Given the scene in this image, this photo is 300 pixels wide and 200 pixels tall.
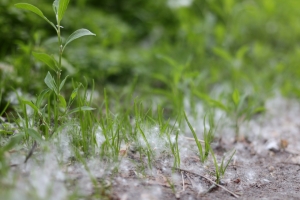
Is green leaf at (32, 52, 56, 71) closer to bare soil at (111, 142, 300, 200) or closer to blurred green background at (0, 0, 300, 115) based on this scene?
blurred green background at (0, 0, 300, 115)

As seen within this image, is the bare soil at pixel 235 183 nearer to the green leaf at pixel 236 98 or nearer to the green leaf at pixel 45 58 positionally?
the green leaf at pixel 236 98

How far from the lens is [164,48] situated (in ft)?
10.9

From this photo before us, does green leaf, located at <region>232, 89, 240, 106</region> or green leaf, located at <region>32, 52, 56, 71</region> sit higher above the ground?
green leaf, located at <region>32, 52, 56, 71</region>

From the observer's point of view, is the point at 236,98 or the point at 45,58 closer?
the point at 45,58

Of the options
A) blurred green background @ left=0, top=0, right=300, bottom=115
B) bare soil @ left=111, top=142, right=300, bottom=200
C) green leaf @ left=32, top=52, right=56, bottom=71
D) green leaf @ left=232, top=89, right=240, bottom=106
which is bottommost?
bare soil @ left=111, top=142, right=300, bottom=200

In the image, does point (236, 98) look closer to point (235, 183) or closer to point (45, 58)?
point (235, 183)

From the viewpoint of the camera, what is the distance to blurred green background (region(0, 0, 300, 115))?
2.68 meters

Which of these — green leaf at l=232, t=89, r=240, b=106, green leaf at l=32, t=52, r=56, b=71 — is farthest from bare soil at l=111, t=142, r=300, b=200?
green leaf at l=32, t=52, r=56, b=71

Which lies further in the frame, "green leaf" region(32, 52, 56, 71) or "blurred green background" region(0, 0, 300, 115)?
"blurred green background" region(0, 0, 300, 115)

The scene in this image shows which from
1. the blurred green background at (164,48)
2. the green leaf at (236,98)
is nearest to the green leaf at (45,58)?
the blurred green background at (164,48)

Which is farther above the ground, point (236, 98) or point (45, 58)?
point (45, 58)

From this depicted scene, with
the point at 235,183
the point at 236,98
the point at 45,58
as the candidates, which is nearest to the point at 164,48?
the point at 236,98

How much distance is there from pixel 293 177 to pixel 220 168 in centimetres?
41

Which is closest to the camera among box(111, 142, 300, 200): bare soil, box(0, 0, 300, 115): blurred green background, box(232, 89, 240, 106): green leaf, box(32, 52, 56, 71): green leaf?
box(111, 142, 300, 200): bare soil
